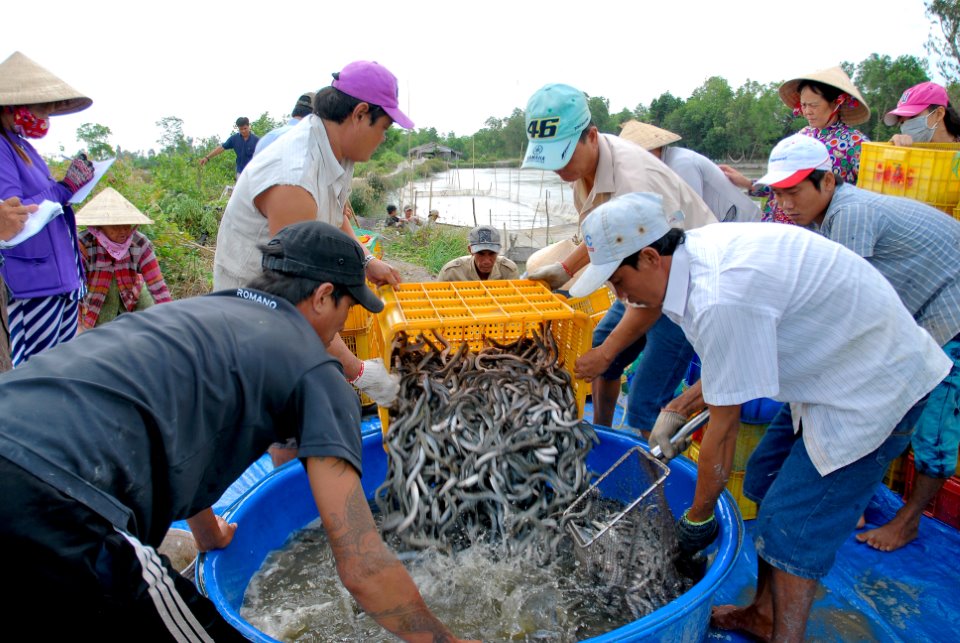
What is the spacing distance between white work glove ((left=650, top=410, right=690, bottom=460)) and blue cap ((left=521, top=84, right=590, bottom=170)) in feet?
4.03

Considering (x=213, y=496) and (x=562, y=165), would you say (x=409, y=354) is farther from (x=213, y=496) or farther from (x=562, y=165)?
(x=213, y=496)

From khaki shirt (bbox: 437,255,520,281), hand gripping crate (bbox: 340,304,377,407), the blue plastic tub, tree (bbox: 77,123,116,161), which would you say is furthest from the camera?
tree (bbox: 77,123,116,161)

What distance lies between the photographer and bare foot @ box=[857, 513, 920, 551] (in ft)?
10.5

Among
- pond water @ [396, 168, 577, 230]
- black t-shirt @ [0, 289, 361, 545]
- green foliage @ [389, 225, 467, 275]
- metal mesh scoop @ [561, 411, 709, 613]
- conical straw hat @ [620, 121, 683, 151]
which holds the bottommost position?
pond water @ [396, 168, 577, 230]

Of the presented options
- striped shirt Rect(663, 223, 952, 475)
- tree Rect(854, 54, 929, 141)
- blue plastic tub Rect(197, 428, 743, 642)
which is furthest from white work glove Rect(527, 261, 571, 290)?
tree Rect(854, 54, 929, 141)

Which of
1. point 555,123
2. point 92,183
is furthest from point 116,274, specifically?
point 555,123

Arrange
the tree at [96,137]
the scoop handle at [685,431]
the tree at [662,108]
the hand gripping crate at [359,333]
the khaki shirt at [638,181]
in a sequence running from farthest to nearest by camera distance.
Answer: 1. the tree at [662,108]
2. the tree at [96,137]
3. the hand gripping crate at [359,333]
4. the khaki shirt at [638,181]
5. the scoop handle at [685,431]

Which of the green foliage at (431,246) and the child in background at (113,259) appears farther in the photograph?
the green foliage at (431,246)

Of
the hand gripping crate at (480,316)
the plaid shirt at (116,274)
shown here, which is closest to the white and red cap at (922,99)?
the hand gripping crate at (480,316)

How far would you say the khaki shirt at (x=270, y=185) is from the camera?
2801 mm

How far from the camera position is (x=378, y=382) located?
296cm

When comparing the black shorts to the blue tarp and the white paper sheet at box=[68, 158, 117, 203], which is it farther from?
the white paper sheet at box=[68, 158, 117, 203]

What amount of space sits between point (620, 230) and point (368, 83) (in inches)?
56.8

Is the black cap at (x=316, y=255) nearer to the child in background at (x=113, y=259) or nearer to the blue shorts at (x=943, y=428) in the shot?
the blue shorts at (x=943, y=428)
